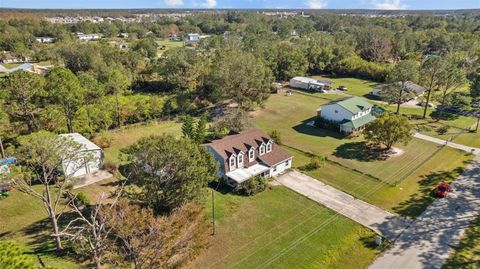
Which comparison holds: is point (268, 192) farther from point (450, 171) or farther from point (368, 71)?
point (368, 71)

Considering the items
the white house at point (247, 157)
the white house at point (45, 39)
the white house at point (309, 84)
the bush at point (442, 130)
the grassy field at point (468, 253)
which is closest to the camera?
the grassy field at point (468, 253)

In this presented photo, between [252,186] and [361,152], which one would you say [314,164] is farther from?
[252,186]

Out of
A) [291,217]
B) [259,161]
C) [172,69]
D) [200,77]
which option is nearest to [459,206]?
[291,217]

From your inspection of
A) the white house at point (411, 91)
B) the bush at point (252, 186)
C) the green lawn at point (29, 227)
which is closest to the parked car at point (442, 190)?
the bush at point (252, 186)

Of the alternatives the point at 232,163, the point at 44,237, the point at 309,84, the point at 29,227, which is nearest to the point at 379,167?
the point at 232,163

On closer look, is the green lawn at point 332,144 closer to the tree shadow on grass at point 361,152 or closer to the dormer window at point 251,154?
the tree shadow on grass at point 361,152

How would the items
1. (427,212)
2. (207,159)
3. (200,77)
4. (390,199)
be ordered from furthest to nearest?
1. (200,77)
2. (390,199)
3. (427,212)
4. (207,159)

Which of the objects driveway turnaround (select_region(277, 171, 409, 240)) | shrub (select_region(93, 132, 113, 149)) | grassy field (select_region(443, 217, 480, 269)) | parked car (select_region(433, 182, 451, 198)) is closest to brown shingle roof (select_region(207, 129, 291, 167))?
driveway turnaround (select_region(277, 171, 409, 240))
